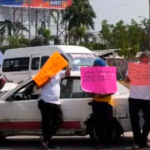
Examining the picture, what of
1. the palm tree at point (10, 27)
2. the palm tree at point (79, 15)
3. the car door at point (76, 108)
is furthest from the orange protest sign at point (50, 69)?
the palm tree at point (10, 27)

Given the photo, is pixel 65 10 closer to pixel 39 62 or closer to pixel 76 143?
pixel 39 62

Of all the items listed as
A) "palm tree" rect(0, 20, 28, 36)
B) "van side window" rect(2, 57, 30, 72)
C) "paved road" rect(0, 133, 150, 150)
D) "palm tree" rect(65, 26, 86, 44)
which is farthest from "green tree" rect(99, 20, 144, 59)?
"paved road" rect(0, 133, 150, 150)

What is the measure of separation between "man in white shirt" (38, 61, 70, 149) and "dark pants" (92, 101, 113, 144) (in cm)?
69

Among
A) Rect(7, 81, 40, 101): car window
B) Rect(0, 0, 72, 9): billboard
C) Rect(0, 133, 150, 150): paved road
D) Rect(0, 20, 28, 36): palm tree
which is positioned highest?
Rect(0, 0, 72, 9): billboard

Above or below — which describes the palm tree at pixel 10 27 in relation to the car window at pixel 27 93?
above

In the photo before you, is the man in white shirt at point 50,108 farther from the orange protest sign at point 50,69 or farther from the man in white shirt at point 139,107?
the man in white shirt at point 139,107

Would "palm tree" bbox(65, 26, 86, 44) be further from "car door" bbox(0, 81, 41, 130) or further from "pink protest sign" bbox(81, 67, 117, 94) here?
"pink protest sign" bbox(81, 67, 117, 94)

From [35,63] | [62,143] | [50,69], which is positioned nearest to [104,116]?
[50,69]

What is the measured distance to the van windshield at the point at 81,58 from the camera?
64.5 feet

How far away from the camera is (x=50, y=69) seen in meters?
9.95

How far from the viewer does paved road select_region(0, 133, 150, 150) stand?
10211mm

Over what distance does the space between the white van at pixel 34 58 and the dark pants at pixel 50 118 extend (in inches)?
344

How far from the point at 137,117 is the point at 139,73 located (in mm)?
812

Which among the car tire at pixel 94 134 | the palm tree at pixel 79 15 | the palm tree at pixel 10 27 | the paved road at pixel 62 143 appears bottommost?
the paved road at pixel 62 143
